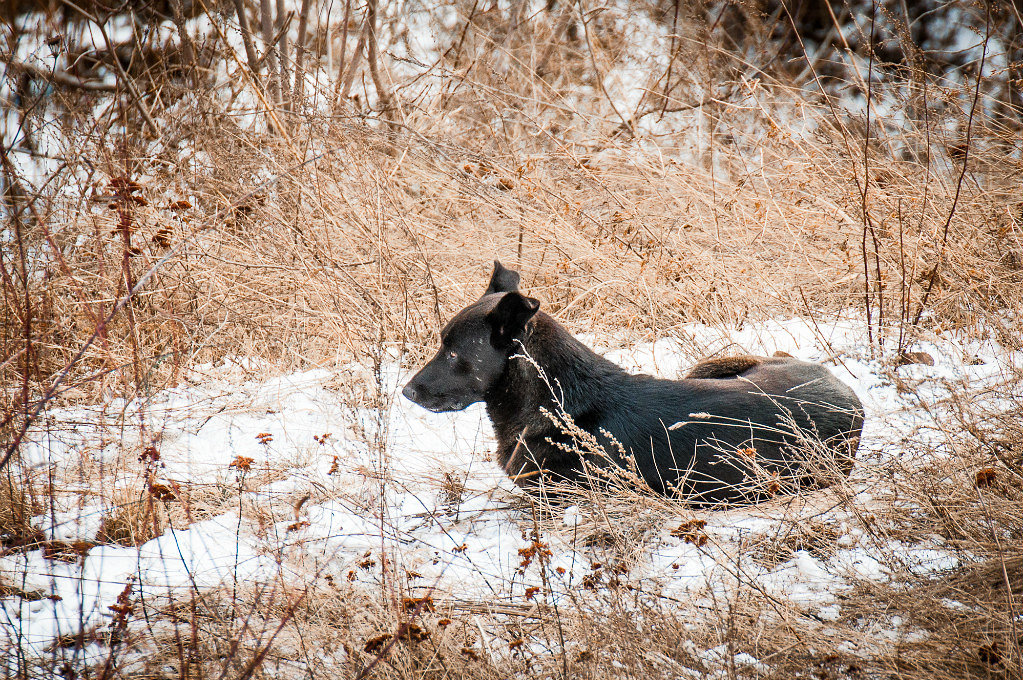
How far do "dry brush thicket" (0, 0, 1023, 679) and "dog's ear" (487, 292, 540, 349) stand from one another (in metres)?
0.54

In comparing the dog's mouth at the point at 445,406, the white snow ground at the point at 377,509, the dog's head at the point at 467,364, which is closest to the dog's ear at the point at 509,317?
the dog's head at the point at 467,364

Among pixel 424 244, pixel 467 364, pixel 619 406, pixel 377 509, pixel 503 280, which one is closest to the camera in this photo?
pixel 377 509

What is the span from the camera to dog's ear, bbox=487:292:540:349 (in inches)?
107

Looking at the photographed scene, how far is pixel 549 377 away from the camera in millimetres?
2857

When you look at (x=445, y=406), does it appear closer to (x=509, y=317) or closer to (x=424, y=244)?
(x=509, y=317)

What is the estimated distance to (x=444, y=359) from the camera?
3.00 meters

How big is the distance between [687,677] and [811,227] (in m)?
3.49

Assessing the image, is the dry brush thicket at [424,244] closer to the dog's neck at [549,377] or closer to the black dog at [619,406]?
the black dog at [619,406]

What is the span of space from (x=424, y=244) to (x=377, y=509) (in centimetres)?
234

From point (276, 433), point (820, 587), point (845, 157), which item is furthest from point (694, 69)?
point (820, 587)

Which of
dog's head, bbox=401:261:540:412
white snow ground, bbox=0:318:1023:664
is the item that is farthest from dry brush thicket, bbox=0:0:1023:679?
dog's head, bbox=401:261:540:412

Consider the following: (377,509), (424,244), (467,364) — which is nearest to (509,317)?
(467,364)

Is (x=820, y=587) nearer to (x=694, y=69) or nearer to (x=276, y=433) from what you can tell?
(x=276, y=433)

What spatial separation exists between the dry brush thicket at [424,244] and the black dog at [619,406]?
0.87ft
